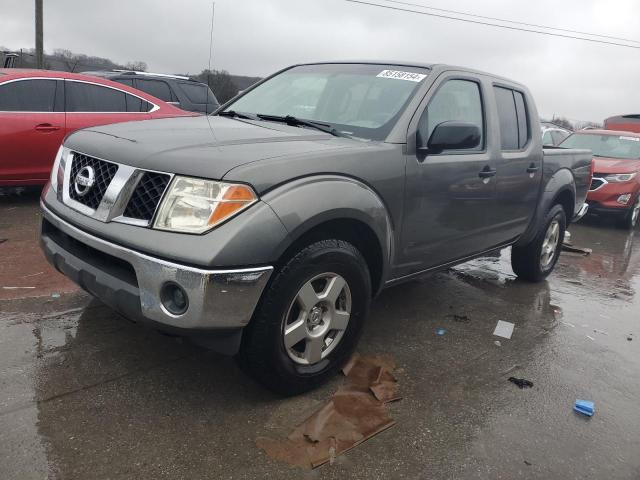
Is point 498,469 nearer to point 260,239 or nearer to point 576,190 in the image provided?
point 260,239

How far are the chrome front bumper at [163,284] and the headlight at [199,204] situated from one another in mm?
182

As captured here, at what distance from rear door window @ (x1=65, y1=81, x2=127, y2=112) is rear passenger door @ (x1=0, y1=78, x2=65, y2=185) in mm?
141

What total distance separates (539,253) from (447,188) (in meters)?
2.22

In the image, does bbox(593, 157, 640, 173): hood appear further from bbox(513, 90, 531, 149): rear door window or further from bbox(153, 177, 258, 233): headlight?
bbox(153, 177, 258, 233): headlight

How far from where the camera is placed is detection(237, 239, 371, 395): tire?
2449 mm

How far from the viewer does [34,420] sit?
7.91ft

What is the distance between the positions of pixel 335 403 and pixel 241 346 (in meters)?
0.63

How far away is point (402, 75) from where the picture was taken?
11.4 ft

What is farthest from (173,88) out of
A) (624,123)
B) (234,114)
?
(624,123)

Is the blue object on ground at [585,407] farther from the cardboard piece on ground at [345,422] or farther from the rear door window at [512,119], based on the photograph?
the rear door window at [512,119]

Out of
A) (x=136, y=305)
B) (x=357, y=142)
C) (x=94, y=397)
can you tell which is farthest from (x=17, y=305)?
(x=357, y=142)

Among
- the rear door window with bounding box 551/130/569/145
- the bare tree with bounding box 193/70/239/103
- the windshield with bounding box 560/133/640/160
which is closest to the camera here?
the windshield with bounding box 560/133/640/160

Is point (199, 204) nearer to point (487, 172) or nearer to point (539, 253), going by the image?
point (487, 172)

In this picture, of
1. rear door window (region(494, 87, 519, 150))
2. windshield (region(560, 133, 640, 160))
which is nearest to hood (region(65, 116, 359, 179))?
rear door window (region(494, 87, 519, 150))
